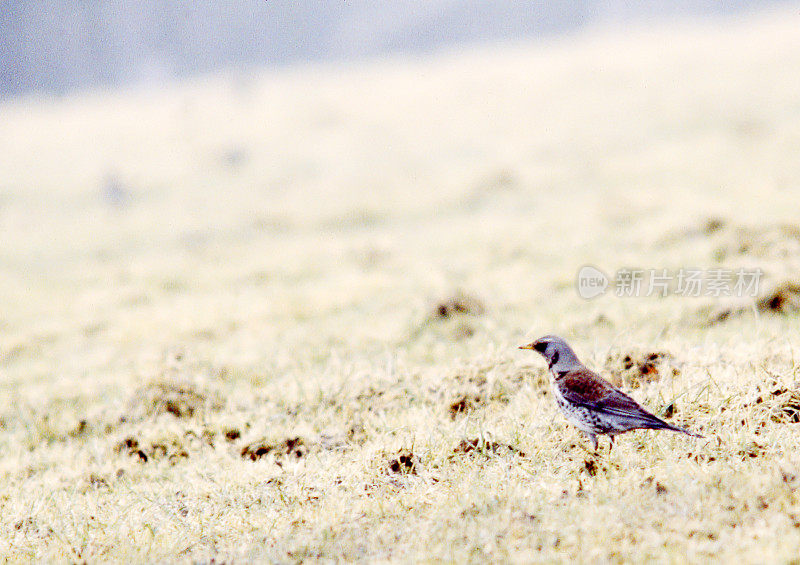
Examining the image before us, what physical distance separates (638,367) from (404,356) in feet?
8.53

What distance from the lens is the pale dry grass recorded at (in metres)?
3.88

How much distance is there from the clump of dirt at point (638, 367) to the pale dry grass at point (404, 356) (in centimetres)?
3

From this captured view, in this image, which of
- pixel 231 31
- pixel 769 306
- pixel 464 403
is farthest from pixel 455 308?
pixel 231 31

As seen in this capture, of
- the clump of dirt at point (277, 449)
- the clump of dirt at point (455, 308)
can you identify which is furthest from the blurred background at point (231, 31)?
the clump of dirt at point (277, 449)

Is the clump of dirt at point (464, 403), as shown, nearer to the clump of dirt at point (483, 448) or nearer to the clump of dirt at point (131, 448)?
the clump of dirt at point (483, 448)

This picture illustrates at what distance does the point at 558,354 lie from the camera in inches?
181

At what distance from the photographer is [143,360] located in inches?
306

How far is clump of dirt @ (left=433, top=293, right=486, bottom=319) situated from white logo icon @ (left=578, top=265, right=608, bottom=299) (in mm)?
1474

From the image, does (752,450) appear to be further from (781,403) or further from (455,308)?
(455,308)

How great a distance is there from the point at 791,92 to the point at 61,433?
27430mm

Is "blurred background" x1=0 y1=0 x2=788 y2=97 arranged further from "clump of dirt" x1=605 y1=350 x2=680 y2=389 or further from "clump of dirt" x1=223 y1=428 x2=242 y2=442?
"clump of dirt" x1=605 y1=350 x2=680 y2=389

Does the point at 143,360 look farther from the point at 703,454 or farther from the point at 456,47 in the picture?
the point at 456,47

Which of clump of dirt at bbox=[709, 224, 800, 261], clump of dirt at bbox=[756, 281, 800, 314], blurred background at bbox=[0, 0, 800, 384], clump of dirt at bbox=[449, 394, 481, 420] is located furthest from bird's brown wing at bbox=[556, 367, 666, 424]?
clump of dirt at bbox=[709, 224, 800, 261]

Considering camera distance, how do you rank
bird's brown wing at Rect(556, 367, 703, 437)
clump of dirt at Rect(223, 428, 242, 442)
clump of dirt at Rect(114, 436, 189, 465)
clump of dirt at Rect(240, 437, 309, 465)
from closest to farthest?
bird's brown wing at Rect(556, 367, 703, 437) → clump of dirt at Rect(240, 437, 309, 465) → clump of dirt at Rect(114, 436, 189, 465) → clump of dirt at Rect(223, 428, 242, 442)
